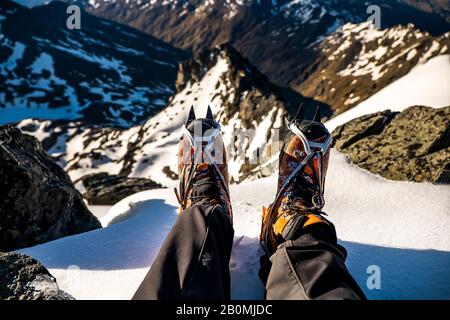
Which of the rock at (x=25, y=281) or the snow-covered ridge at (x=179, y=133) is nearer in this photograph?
the rock at (x=25, y=281)

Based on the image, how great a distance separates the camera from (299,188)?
145 inches

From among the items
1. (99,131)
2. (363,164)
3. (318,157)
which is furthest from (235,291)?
(99,131)

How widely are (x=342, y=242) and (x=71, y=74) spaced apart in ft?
459

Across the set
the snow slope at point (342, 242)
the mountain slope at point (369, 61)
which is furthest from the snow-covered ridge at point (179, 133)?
the snow slope at point (342, 242)

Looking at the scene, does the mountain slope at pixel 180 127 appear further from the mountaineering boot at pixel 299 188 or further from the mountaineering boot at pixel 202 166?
the mountaineering boot at pixel 299 188

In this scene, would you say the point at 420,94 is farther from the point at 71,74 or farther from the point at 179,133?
the point at 71,74

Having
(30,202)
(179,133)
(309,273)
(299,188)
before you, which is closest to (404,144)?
(299,188)

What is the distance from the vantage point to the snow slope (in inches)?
116

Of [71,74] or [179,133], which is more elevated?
[71,74]

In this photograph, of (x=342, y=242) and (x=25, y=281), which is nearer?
(x=25, y=281)

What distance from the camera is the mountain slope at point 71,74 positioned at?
346 ft

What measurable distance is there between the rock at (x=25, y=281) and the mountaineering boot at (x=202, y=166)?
144 cm

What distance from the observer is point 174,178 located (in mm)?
33531
